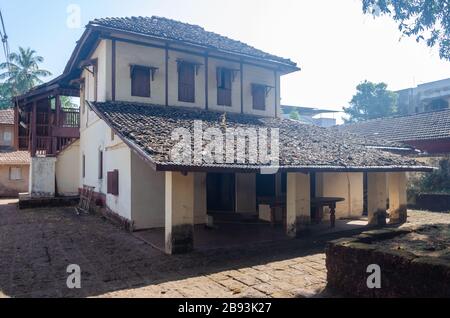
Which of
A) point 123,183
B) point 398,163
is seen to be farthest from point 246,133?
point 398,163

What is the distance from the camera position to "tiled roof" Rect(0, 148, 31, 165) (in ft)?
77.5

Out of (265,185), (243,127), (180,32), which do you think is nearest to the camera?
(243,127)

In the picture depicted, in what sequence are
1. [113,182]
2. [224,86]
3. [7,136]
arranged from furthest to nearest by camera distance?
1. [7,136]
2. [224,86]
3. [113,182]

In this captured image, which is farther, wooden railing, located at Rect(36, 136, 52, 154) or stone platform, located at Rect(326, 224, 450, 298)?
wooden railing, located at Rect(36, 136, 52, 154)

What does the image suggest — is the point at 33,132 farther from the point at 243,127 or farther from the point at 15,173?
the point at 243,127

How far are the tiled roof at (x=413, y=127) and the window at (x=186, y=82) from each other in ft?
46.9

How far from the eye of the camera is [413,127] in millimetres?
21578

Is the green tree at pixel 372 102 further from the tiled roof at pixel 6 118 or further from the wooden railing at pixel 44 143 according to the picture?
the tiled roof at pixel 6 118

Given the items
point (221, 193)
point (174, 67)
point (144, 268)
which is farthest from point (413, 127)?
point (144, 268)

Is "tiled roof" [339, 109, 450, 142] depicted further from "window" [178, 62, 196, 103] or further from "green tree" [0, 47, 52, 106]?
"green tree" [0, 47, 52, 106]

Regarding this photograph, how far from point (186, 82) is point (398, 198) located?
29.4ft

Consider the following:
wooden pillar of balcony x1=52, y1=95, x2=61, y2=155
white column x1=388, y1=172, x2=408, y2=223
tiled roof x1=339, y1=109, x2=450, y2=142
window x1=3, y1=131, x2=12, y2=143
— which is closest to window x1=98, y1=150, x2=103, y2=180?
wooden pillar of balcony x1=52, y1=95, x2=61, y2=155

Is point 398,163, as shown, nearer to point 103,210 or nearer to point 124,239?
point 124,239
